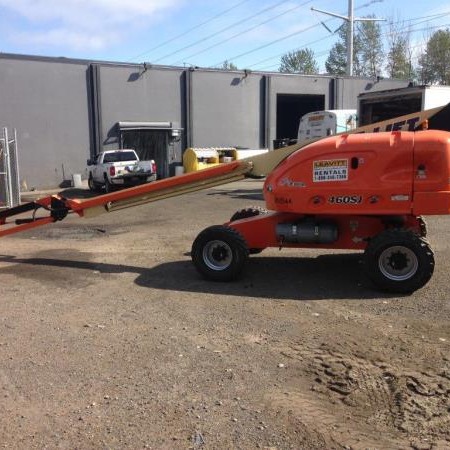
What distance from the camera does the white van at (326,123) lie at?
23969mm

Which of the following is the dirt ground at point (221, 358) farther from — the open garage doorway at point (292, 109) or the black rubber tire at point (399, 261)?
the open garage doorway at point (292, 109)

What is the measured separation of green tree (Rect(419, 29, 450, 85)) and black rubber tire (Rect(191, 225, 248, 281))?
5731 centimetres

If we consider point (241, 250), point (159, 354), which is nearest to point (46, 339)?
point (159, 354)

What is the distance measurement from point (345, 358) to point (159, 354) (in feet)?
5.36

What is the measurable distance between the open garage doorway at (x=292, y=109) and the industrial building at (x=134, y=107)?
551 millimetres

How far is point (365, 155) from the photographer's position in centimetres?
656

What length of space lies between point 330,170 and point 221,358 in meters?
2.95

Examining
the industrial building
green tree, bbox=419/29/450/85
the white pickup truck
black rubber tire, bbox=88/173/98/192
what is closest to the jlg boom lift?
the white pickup truck

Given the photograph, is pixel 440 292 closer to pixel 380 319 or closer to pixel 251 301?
pixel 380 319

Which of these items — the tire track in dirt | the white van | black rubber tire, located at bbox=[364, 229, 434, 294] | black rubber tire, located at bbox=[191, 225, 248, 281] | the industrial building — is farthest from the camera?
the industrial building

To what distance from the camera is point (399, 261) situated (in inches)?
259

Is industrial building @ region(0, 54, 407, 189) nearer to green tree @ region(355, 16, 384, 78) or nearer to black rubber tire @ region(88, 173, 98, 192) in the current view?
black rubber tire @ region(88, 173, 98, 192)

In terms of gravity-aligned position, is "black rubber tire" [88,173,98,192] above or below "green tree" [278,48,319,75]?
below

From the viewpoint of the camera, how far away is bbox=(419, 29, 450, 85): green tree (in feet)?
192
